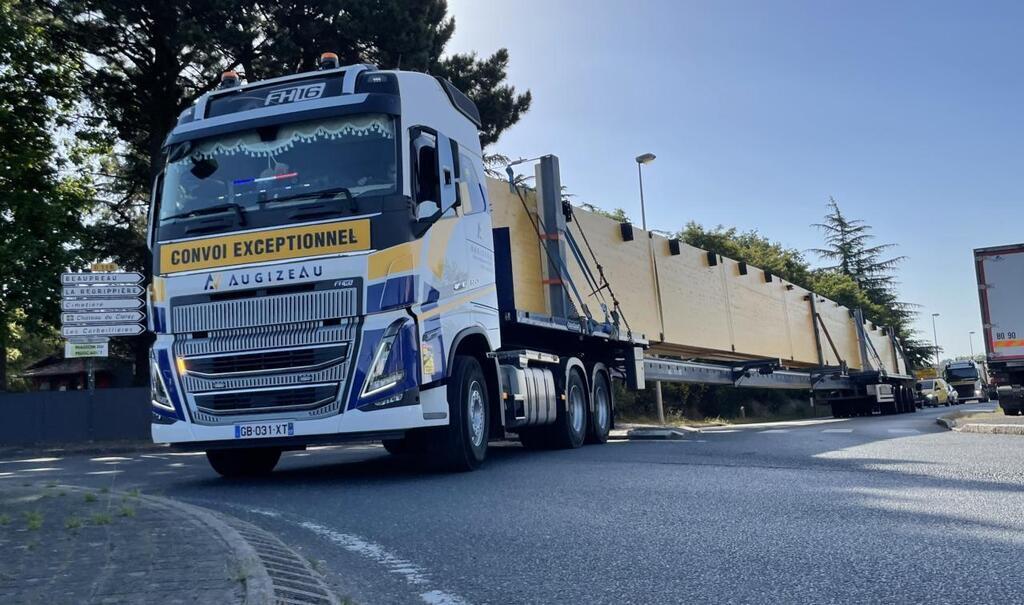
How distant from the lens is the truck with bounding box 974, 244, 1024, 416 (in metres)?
21.1

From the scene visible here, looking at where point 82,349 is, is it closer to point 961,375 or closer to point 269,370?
point 269,370

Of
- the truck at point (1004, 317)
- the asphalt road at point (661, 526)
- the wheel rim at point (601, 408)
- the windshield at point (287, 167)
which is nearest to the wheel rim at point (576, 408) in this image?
the wheel rim at point (601, 408)

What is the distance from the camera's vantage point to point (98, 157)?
28.1 meters

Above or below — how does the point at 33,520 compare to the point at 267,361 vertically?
below

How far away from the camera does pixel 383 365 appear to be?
8.16m

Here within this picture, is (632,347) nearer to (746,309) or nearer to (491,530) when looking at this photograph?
(746,309)

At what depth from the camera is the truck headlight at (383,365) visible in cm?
814

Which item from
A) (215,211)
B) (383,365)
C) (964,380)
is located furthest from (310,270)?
(964,380)

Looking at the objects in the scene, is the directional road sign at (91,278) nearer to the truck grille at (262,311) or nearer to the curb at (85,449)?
the curb at (85,449)

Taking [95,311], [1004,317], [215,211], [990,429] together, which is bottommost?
[990,429]

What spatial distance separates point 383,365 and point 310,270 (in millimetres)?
1078

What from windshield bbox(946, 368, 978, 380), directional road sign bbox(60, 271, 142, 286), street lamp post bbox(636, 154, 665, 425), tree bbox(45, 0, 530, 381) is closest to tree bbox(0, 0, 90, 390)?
tree bbox(45, 0, 530, 381)

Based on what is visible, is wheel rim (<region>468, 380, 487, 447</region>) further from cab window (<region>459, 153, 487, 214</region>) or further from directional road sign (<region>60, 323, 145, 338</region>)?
directional road sign (<region>60, 323, 145, 338</region>)

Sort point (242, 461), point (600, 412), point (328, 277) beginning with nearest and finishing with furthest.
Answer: point (328, 277) < point (242, 461) < point (600, 412)
